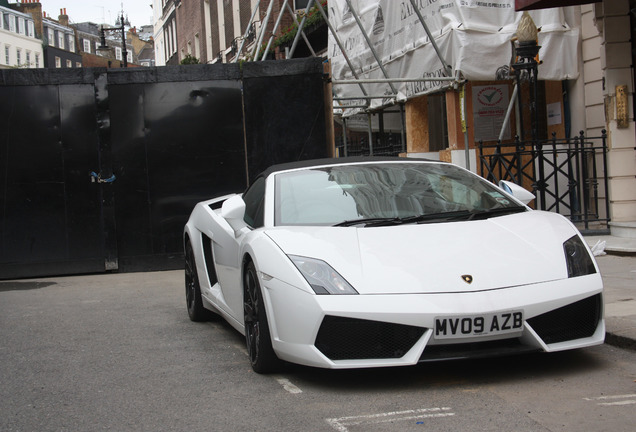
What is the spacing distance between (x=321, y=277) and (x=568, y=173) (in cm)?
874

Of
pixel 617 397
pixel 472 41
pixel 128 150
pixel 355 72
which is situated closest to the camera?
pixel 617 397

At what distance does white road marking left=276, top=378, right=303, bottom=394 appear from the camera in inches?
181

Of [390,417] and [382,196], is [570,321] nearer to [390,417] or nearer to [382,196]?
[390,417]

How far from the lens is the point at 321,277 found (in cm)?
452

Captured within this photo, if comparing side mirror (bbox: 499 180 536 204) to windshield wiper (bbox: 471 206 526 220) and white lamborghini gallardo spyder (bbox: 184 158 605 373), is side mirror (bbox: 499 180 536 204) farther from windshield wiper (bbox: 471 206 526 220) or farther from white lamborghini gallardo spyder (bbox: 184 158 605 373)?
windshield wiper (bbox: 471 206 526 220)

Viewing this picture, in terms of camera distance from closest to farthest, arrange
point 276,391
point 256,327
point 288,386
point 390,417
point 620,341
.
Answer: point 390,417, point 276,391, point 288,386, point 256,327, point 620,341

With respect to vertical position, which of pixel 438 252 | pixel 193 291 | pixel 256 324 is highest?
pixel 438 252

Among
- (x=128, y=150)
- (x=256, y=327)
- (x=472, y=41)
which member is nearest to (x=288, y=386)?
(x=256, y=327)

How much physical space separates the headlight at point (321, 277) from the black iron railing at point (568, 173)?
747 cm

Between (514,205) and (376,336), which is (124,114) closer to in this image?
(514,205)

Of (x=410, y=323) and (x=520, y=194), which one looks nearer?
(x=410, y=323)

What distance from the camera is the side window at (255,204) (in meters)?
5.66

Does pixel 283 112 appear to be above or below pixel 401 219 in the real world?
above

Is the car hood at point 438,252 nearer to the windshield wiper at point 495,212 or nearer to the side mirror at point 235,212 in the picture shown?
the windshield wiper at point 495,212
